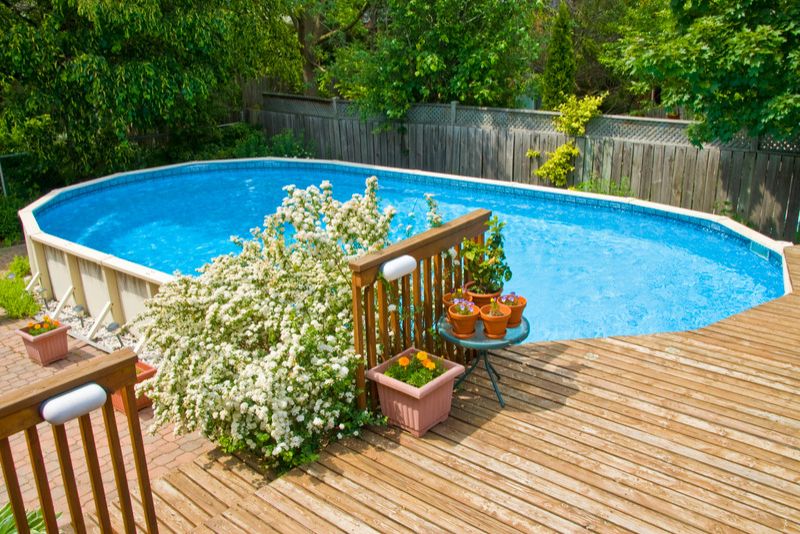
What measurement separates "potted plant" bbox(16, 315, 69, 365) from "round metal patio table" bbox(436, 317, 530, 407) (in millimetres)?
3956

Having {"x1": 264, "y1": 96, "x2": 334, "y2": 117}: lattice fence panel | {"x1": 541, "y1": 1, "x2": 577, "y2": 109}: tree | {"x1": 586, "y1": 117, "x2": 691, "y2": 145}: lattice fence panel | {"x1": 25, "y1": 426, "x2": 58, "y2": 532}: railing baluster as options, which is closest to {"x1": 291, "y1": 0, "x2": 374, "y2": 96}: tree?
{"x1": 264, "y1": 96, "x2": 334, "y2": 117}: lattice fence panel

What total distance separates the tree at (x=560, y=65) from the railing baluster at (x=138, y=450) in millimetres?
11312

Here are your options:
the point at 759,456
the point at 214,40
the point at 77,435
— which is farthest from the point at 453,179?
the point at 759,456

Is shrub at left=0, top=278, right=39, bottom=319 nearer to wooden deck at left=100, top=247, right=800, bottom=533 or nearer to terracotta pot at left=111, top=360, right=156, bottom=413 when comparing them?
terracotta pot at left=111, top=360, right=156, bottom=413

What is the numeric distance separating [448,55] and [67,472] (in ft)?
38.5

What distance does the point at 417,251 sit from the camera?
4.11 metres

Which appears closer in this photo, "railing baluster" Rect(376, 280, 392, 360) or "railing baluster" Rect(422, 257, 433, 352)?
"railing baluster" Rect(376, 280, 392, 360)

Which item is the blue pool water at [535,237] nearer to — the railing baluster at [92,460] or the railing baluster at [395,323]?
the railing baluster at [395,323]

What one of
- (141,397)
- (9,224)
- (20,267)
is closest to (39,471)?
(141,397)

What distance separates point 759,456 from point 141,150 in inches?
525

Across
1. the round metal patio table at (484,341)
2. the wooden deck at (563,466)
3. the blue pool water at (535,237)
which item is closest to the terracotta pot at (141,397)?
the wooden deck at (563,466)

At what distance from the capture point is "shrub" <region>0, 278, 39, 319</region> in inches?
299

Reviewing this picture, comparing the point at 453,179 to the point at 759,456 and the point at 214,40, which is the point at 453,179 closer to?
the point at 214,40

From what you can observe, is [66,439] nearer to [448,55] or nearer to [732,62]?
[732,62]
